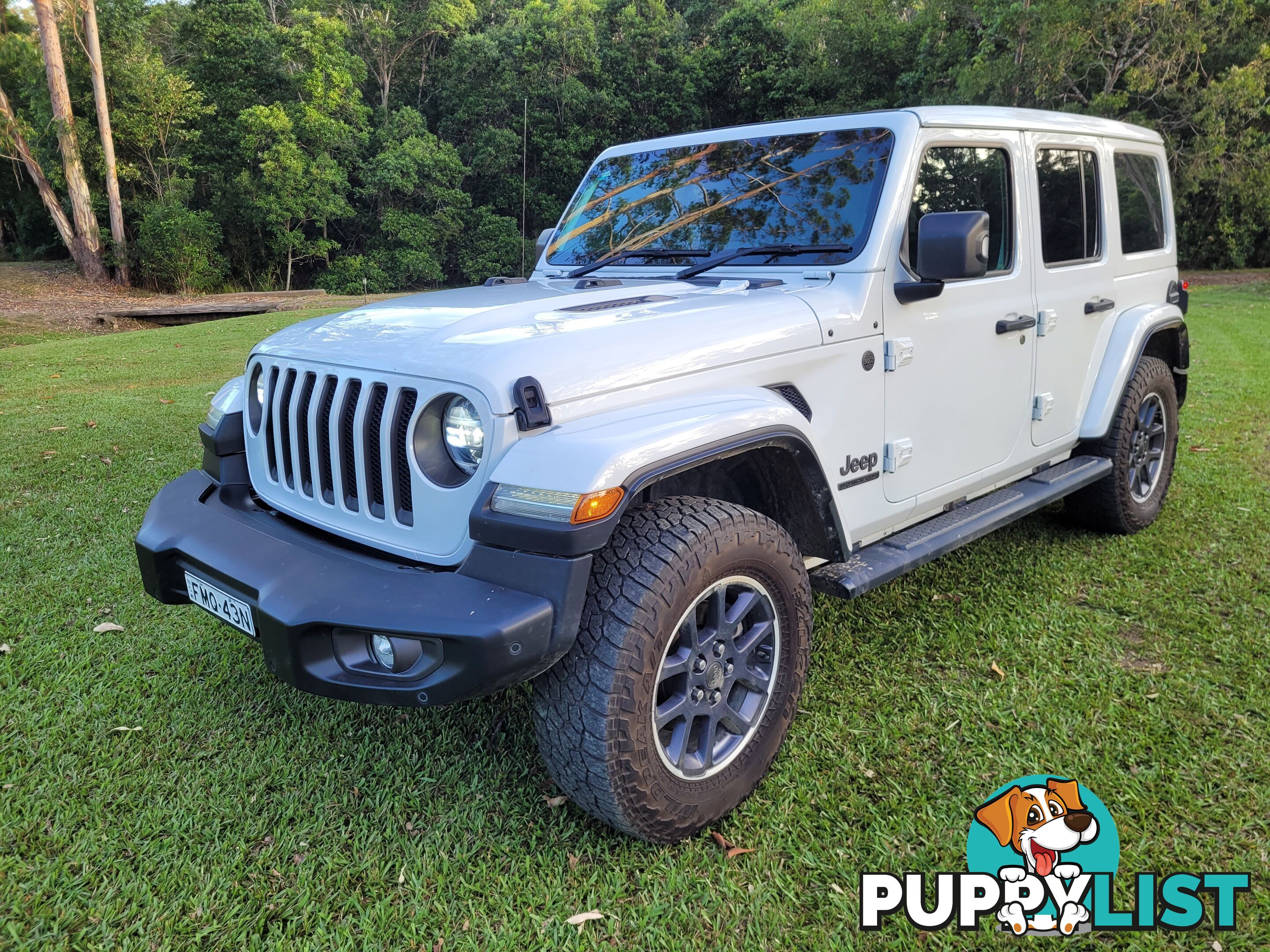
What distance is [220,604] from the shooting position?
2410 millimetres

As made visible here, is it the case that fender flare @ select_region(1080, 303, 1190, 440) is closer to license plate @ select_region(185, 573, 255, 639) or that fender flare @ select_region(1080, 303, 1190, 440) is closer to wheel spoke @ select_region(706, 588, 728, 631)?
wheel spoke @ select_region(706, 588, 728, 631)

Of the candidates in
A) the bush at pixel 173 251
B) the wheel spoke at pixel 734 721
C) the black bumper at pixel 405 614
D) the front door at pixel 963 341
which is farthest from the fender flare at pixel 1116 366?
the bush at pixel 173 251

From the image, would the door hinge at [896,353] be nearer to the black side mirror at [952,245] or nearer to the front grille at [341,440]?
the black side mirror at [952,245]

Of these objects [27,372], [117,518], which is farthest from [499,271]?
[117,518]

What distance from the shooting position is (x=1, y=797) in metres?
2.51

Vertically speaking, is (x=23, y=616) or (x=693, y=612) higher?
(x=693, y=612)

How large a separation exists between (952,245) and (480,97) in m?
31.2

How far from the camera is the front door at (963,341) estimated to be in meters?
2.97

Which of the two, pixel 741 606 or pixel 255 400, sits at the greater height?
pixel 255 400

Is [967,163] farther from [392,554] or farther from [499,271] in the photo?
[499,271]

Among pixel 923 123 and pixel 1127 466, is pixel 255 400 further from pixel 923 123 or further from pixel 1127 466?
pixel 1127 466

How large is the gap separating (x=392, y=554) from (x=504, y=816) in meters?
0.81

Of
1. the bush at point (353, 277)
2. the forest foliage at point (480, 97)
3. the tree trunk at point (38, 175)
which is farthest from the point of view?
the bush at point (353, 277)

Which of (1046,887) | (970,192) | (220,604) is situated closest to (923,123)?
(970,192)
